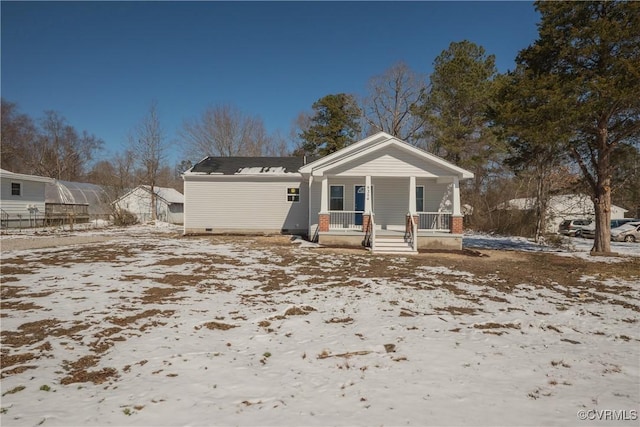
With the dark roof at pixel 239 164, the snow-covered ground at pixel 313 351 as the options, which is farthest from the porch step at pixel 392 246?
the dark roof at pixel 239 164

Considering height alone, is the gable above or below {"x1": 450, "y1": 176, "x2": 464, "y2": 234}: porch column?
above

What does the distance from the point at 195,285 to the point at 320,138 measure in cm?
2571

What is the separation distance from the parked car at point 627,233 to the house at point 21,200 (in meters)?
38.7

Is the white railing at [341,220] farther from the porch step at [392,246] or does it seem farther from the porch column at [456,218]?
the porch column at [456,218]

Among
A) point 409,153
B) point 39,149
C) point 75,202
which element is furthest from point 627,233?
point 39,149

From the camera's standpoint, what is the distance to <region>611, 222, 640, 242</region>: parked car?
20.5m

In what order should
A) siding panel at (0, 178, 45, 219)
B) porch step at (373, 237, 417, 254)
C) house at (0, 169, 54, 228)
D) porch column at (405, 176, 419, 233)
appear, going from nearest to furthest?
porch step at (373, 237, 417, 254), porch column at (405, 176, 419, 233), house at (0, 169, 54, 228), siding panel at (0, 178, 45, 219)

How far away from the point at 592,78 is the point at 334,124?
21378 mm

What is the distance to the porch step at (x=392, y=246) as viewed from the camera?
12602 mm

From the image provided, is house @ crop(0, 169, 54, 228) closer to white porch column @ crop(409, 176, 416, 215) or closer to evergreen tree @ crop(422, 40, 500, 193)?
white porch column @ crop(409, 176, 416, 215)

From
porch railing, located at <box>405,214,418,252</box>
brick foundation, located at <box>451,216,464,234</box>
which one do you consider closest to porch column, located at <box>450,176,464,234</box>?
brick foundation, located at <box>451,216,464,234</box>

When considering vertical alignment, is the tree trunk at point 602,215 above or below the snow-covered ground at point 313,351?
above

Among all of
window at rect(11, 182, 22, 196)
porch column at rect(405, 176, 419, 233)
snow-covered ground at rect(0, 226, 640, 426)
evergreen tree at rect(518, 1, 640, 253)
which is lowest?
snow-covered ground at rect(0, 226, 640, 426)

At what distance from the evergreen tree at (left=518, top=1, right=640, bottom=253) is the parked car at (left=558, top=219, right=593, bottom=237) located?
12.9 metres
